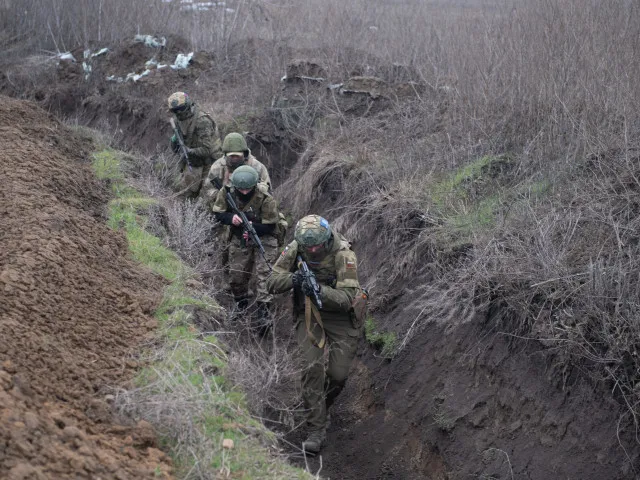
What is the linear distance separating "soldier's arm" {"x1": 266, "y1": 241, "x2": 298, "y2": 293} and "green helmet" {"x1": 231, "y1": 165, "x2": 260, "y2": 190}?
178 centimetres

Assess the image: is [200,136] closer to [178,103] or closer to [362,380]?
[178,103]

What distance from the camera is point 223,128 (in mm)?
14977

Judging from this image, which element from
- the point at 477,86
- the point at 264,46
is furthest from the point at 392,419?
the point at 264,46

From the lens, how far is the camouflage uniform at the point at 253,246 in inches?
375

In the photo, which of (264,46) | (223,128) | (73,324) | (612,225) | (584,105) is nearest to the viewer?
(73,324)

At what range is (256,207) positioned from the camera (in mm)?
9578

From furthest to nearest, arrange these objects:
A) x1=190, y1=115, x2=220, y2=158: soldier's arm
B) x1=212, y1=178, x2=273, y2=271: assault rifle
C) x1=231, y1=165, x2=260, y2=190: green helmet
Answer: x1=190, y1=115, x2=220, y2=158: soldier's arm, x1=212, y1=178, x2=273, y2=271: assault rifle, x1=231, y1=165, x2=260, y2=190: green helmet

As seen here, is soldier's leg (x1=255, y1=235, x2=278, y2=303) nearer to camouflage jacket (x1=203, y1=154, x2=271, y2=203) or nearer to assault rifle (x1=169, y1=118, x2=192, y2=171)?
camouflage jacket (x1=203, y1=154, x2=271, y2=203)

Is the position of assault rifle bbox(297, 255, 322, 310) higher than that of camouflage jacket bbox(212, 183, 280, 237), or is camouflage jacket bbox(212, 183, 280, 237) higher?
assault rifle bbox(297, 255, 322, 310)

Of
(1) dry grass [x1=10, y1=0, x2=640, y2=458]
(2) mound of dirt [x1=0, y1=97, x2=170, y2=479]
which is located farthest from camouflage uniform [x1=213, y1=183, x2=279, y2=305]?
(2) mound of dirt [x1=0, y1=97, x2=170, y2=479]

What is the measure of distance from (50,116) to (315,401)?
29.0ft

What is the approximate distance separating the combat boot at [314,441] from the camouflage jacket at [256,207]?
2.85 meters

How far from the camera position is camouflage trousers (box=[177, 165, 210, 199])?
12344mm

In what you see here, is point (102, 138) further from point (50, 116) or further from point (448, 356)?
point (448, 356)
